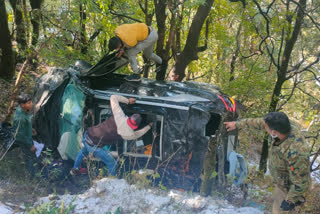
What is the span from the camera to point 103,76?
200 inches

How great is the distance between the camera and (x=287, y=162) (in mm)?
3082

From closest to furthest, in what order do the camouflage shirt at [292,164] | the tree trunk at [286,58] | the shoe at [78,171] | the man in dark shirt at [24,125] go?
1. the camouflage shirt at [292,164]
2. the man in dark shirt at [24,125]
3. the shoe at [78,171]
4. the tree trunk at [286,58]

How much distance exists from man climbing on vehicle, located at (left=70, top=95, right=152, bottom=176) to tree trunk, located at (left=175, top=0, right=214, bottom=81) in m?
3.57

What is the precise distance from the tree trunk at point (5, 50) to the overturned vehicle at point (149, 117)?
3.47 m

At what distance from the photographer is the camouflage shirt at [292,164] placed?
9.45 feet

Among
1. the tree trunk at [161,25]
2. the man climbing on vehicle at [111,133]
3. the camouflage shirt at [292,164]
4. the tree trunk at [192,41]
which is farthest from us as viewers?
the tree trunk at [161,25]

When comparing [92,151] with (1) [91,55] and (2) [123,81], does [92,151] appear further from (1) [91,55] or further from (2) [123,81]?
(1) [91,55]

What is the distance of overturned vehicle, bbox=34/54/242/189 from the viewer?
398 centimetres

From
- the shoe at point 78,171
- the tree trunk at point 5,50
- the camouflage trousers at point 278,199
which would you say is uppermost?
the tree trunk at point 5,50

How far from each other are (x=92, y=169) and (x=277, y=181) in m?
2.97

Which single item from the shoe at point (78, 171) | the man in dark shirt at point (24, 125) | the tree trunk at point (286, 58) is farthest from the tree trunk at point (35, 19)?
the tree trunk at point (286, 58)

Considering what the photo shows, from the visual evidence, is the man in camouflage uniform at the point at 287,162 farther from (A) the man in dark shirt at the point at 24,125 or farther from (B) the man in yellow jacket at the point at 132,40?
(A) the man in dark shirt at the point at 24,125

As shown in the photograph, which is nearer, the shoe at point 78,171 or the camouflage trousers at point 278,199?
the camouflage trousers at point 278,199

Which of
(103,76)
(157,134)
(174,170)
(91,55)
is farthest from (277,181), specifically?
(91,55)
